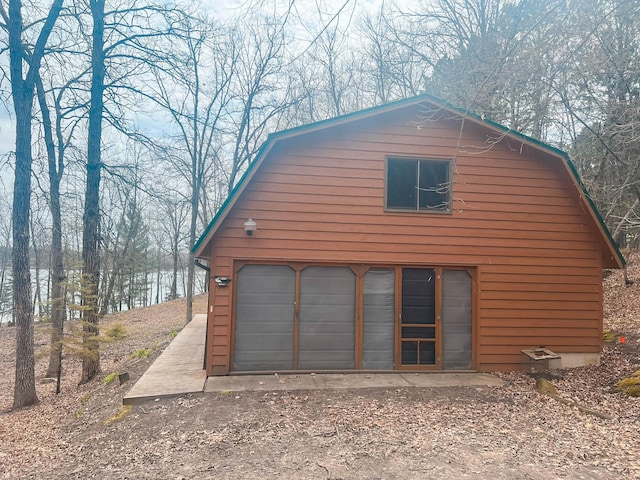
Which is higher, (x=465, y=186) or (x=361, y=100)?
(x=361, y=100)

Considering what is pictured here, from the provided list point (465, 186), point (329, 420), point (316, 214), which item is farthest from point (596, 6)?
point (329, 420)

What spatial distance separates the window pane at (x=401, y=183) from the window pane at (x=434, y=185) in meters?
0.15

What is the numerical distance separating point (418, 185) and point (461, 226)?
1.08m

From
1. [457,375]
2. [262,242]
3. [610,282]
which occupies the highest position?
[262,242]

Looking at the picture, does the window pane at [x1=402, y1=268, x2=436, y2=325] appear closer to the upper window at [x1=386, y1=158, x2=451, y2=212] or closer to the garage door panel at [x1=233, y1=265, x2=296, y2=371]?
the upper window at [x1=386, y1=158, x2=451, y2=212]

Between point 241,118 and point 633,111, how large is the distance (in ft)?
48.1

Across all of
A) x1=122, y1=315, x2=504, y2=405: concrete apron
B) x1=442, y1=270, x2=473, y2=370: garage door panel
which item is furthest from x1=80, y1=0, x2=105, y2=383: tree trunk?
x1=442, y1=270, x2=473, y2=370: garage door panel

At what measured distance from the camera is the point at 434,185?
732 cm

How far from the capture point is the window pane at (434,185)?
7.28 meters

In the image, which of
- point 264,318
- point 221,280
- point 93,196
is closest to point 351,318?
point 264,318

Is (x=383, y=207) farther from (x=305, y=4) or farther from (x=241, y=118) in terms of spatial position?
(x=241, y=118)

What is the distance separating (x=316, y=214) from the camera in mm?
6996

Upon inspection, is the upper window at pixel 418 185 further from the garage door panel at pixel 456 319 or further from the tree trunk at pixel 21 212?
the tree trunk at pixel 21 212

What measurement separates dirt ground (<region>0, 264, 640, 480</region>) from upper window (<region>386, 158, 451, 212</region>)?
3.14 m
